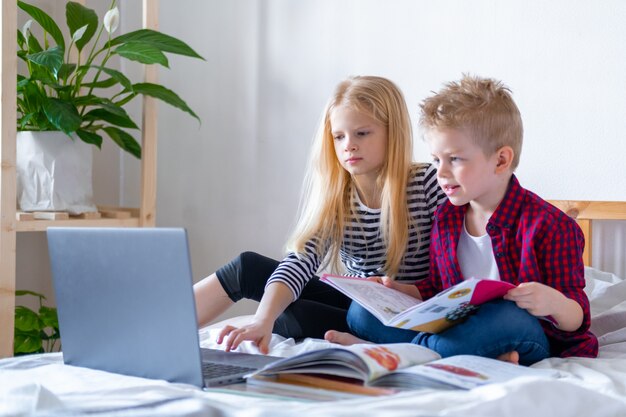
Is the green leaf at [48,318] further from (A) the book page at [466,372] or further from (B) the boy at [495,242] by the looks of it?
(A) the book page at [466,372]

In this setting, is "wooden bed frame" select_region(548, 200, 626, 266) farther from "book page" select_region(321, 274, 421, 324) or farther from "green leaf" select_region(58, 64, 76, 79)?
"green leaf" select_region(58, 64, 76, 79)

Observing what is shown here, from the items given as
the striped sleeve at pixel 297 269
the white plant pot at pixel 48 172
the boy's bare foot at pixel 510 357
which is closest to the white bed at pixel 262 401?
the boy's bare foot at pixel 510 357

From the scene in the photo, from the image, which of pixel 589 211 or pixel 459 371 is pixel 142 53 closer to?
pixel 589 211

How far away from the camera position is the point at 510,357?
1.16 m

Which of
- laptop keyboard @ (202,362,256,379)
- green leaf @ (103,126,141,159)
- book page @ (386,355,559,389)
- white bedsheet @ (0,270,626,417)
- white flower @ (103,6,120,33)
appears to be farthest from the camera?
green leaf @ (103,126,141,159)

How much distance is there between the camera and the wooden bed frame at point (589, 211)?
179cm

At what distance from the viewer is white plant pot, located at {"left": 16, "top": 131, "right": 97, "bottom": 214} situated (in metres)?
2.08

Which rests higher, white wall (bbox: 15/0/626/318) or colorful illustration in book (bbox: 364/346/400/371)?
white wall (bbox: 15/0/626/318)

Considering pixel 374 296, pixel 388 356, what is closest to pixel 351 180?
pixel 374 296

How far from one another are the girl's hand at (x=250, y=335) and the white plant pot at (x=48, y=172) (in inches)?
36.9

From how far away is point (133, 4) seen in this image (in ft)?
8.84

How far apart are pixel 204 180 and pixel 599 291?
137 centimetres

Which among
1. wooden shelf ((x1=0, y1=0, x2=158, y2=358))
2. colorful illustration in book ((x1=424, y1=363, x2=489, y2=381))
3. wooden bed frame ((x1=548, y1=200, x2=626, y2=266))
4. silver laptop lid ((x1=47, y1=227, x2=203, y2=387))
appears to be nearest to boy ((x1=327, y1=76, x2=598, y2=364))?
colorful illustration in book ((x1=424, y1=363, x2=489, y2=381))

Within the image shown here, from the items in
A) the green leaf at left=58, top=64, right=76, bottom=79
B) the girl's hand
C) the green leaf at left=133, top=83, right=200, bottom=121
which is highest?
the green leaf at left=58, top=64, right=76, bottom=79
